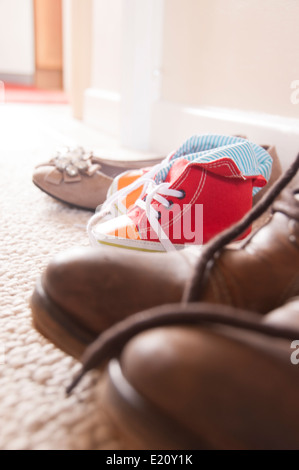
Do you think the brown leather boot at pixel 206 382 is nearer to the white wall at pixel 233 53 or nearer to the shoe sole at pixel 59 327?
the shoe sole at pixel 59 327

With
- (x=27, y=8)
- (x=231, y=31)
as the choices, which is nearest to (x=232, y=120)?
(x=231, y=31)

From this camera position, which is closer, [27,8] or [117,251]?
A: [117,251]

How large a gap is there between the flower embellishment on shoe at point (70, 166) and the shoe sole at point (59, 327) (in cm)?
51

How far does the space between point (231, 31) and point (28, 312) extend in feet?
2.86

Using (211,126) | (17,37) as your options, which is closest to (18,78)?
(17,37)

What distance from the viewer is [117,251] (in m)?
0.34

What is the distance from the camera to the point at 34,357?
0.38 metres

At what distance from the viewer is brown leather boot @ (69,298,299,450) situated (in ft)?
0.74

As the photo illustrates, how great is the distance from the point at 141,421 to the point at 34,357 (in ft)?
0.60

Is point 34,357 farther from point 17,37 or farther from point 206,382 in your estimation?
point 17,37

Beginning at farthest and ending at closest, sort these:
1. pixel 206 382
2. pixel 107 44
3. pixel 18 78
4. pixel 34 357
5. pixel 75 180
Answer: pixel 18 78 → pixel 107 44 → pixel 75 180 → pixel 34 357 → pixel 206 382

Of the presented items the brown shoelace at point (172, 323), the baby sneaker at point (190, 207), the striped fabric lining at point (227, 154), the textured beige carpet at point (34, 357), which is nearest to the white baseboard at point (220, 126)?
the striped fabric lining at point (227, 154)

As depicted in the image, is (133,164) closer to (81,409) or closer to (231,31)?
(231,31)
